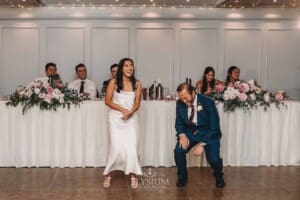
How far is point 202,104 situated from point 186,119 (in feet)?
0.84

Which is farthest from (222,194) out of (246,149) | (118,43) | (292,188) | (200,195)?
(118,43)

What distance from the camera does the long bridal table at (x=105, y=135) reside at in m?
6.41

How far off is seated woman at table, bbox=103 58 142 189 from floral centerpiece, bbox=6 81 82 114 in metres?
1.03

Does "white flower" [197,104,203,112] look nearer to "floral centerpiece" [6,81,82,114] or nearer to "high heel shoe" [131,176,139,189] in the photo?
"high heel shoe" [131,176,139,189]

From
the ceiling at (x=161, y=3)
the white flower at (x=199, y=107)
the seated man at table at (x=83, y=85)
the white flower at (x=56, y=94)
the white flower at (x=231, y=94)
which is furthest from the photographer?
the ceiling at (x=161, y=3)

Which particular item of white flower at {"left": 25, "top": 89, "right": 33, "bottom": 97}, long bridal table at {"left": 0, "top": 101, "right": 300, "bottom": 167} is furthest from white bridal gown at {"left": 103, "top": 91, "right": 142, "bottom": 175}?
white flower at {"left": 25, "top": 89, "right": 33, "bottom": 97}

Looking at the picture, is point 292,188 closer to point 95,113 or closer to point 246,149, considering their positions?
point 246,149

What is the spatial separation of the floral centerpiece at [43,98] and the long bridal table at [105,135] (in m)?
0.08

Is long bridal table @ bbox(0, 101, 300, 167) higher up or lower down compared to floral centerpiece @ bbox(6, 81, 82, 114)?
lower down

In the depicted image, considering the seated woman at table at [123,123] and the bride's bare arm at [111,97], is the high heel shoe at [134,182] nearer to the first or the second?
the seated woman at table at [123,123]

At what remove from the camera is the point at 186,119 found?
5457mm

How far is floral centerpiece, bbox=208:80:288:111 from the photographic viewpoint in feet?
21.5

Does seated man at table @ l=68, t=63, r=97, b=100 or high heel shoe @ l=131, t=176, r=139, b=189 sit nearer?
high heel shoe @ l=131, t=176, r=139, b=189

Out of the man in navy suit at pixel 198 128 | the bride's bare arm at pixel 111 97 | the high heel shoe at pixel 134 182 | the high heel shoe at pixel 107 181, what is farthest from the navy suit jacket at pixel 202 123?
the high heel shoe at pixel 107 181
